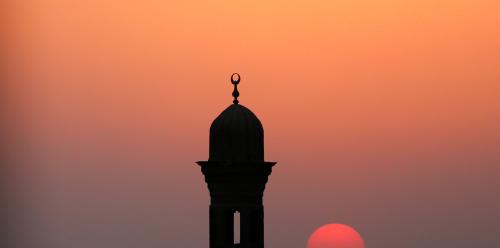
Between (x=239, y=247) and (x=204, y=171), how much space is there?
7.60 feet

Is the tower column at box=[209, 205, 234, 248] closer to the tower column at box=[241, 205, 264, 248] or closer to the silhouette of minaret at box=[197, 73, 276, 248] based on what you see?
the silhouette of minaret at box=[197, 73, 276, 248]

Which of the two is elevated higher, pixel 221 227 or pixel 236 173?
pixel 236 173

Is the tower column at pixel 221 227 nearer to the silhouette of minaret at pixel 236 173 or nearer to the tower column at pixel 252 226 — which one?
the silhouette of minaret at pixel 236 173

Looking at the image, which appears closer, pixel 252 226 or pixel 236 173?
pixel 236 173

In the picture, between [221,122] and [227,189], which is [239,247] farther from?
[221,122]

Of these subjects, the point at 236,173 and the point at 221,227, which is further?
the point at 221,227

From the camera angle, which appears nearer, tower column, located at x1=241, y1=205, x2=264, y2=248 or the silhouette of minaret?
the silhouette of minaret

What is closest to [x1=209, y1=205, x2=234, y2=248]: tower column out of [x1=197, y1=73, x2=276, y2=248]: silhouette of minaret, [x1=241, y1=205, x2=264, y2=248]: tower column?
[x1=197, y1=73, x2=276, y2=248]: silhouette of minaret

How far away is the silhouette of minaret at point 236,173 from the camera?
2548cm

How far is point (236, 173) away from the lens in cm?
2541

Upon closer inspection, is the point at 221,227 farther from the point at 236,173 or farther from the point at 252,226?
the point at 236,173

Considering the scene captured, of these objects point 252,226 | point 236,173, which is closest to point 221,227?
point 252,226

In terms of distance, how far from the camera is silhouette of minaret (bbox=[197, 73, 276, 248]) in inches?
1003

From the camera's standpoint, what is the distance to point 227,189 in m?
25.6
